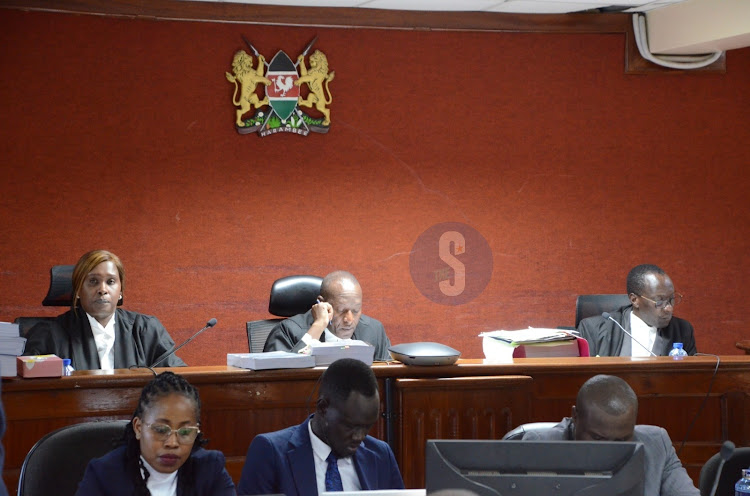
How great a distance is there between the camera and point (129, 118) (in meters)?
5.07

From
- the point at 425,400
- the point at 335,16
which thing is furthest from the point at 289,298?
the point at 335,16

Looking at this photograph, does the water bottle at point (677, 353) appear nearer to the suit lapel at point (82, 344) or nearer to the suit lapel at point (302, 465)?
the suit lapel at point (302, 465)

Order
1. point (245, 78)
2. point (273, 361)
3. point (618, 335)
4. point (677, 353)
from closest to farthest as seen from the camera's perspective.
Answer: point (273, 361), point (677, 353), point (618, 335), point (245, 78)

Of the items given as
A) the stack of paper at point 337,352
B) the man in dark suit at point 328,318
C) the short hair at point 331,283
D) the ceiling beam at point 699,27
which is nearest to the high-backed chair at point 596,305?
the man in dark suit at point 328,318

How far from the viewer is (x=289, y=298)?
14.7ft

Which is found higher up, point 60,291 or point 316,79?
point 316,79

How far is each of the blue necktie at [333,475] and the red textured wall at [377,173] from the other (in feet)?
9.39

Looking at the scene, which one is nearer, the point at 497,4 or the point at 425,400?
the point at 425,400

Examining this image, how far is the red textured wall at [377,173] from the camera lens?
4969 millimetres

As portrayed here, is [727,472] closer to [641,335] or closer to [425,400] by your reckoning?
[425,400]

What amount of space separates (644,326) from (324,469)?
9.03 feet

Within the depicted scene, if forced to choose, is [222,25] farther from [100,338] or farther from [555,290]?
[555,290]

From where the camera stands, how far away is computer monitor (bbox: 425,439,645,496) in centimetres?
162

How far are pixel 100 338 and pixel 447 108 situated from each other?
2392 mm
